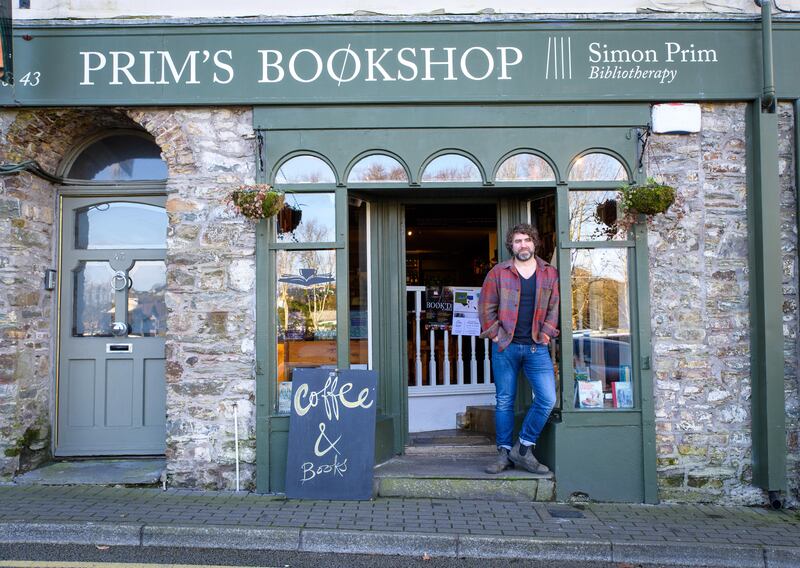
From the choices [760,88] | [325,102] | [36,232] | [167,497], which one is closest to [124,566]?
[167,497]

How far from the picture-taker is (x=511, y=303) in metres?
5.45

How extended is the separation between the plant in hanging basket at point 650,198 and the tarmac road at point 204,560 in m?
2.76

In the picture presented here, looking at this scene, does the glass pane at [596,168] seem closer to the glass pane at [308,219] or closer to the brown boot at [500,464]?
the glass pane at [308,219]

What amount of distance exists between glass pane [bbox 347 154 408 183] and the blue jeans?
1.76 metres

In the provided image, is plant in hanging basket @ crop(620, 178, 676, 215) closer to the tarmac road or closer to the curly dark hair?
the curly dark hair

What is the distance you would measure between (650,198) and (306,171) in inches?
117

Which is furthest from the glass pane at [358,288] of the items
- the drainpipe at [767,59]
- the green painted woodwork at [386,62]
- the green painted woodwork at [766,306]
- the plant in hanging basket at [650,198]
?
the drainpipe at [767,59]

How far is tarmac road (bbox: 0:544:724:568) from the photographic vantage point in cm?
412

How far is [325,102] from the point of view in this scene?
5.66m

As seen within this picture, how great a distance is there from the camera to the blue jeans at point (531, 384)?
5.44m

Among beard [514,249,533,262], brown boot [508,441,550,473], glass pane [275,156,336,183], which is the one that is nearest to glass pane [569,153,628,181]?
beard [514,249,533,262]

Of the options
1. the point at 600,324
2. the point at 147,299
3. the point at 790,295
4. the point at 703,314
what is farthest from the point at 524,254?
the point at 147,299

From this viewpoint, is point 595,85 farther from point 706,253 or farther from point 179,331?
point 179,331

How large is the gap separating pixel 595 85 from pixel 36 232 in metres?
5.30
